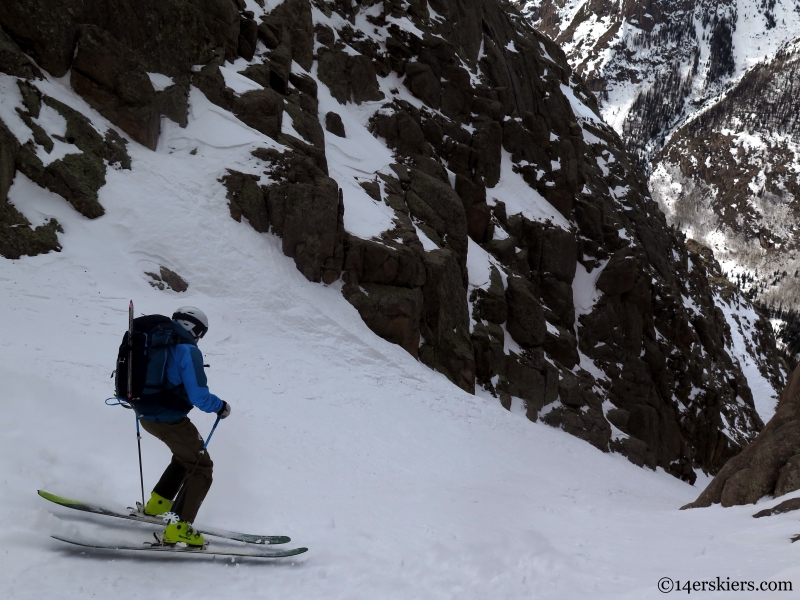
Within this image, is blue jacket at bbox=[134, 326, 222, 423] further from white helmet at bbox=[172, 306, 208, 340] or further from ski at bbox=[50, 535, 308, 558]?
ski at bbox=[50, 535, 308, 558]

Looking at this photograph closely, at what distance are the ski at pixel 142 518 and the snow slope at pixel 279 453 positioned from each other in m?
0.12

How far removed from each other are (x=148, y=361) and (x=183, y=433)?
2.80ft

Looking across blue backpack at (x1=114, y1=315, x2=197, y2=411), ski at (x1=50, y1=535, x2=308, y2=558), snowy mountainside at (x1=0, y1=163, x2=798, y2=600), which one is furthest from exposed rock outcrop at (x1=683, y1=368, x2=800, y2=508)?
blue backpack at (x1=114, y1=315, x2=197, y2=411)

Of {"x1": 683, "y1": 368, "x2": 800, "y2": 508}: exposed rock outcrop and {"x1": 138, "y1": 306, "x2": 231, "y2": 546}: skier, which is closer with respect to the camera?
{"x1": 138, "y1": 306, "x2": 231, "y2": 546}: skier

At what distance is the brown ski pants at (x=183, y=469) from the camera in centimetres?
590

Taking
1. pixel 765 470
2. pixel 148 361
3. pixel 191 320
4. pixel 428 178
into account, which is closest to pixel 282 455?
pixel 191 320

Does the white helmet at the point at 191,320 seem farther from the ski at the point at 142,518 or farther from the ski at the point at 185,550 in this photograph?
the ski at the point at 185,550

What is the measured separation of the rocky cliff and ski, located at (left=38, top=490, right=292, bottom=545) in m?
10.7

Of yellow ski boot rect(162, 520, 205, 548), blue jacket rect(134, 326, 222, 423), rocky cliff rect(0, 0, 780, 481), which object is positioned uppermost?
rocky cliff rect(0, 0, 780, 481)

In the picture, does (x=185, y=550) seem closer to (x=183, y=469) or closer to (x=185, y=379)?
(x=183, y=469)

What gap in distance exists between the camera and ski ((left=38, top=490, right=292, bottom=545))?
5527mm

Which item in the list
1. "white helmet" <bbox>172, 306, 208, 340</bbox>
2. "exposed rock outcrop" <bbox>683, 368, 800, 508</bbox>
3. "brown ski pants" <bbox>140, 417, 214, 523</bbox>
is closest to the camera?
"brown ski pants" <bbox>140, 417, 214, 523</bbox>

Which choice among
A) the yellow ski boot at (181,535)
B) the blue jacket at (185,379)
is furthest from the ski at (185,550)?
the blue jacket at (185,379)

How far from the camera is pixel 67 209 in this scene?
1611 centimetres
